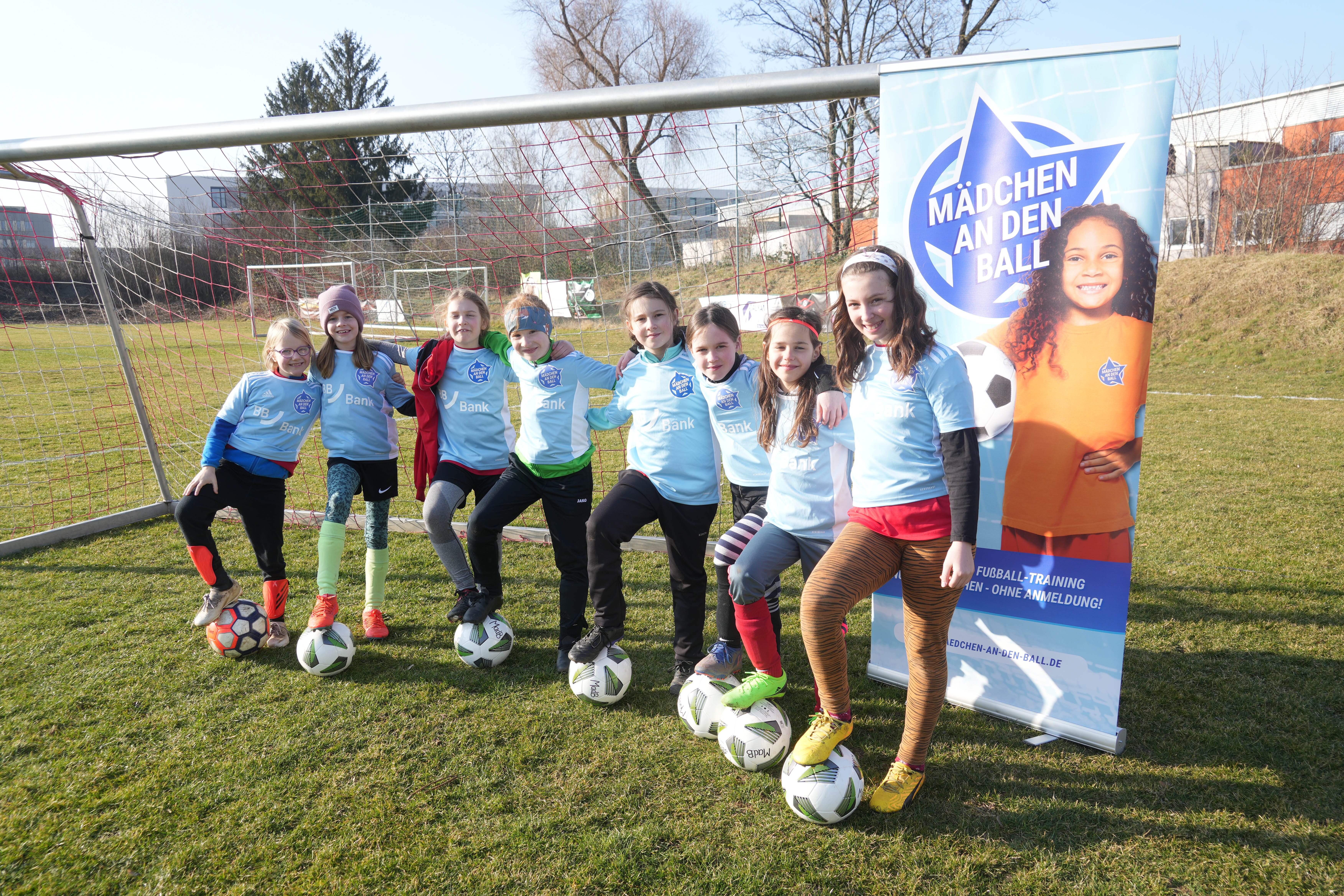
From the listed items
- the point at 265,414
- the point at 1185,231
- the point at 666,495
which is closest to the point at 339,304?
the point at 265,414

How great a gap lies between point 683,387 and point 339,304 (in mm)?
2013

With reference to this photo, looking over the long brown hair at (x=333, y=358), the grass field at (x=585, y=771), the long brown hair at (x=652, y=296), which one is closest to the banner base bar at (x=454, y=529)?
the grass field at (x=585, y=771)

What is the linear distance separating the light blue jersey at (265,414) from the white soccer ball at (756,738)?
2716 mm

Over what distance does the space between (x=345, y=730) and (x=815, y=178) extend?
135 inches

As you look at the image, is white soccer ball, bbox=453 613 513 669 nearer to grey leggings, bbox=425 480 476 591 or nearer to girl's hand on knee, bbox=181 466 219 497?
grey leggings, bbox=425 480 476 591

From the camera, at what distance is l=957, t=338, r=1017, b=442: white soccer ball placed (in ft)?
9.91

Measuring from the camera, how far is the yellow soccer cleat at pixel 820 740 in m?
2.59

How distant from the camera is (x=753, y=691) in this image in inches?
117

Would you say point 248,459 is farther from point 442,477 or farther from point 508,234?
point 508,234

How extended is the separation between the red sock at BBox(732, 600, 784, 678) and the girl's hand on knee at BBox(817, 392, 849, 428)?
0.76 metres

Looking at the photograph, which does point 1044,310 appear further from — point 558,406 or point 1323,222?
point 1323,222

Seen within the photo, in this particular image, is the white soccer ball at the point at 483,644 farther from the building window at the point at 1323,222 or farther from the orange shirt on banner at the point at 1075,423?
the building window at the point at 1323,222

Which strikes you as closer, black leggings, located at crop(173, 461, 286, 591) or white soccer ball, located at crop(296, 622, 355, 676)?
white soccer ball, located at crop(296, 622, 355, 676)

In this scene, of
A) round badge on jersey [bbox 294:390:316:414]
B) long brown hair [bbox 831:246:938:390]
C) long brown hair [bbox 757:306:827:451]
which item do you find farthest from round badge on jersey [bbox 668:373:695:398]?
round badge on jersey [bbox 294:390:316:414]
